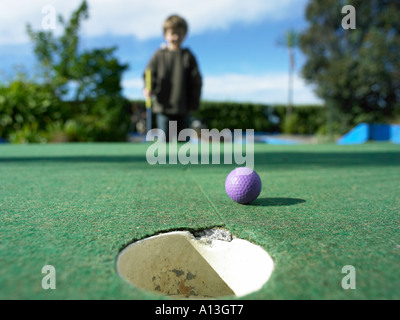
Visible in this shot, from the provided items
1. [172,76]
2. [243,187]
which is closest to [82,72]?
[172,76]

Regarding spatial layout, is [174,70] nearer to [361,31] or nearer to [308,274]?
[308,274]

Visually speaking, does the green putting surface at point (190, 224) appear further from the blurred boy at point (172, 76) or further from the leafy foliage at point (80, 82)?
the leafy foliage at point (80, 82)

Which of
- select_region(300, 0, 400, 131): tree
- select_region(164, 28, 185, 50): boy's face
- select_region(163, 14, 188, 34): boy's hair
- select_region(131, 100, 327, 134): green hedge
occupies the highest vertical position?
select_region(300, 0, 400, 131): tree

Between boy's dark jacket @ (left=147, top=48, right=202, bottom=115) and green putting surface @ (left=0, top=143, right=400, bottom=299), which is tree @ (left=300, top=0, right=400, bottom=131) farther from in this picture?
green putting surface @ (left=0, top=143, right=400, bottom=299)

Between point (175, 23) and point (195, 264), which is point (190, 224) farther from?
point (175, 23)

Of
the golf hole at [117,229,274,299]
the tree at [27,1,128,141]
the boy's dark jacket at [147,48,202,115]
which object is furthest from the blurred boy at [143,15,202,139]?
the tree at [27,1,128,141]

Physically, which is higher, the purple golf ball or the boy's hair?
the boy's hair

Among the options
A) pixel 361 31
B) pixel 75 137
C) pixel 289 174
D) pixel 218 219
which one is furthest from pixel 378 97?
pixel 218 219
